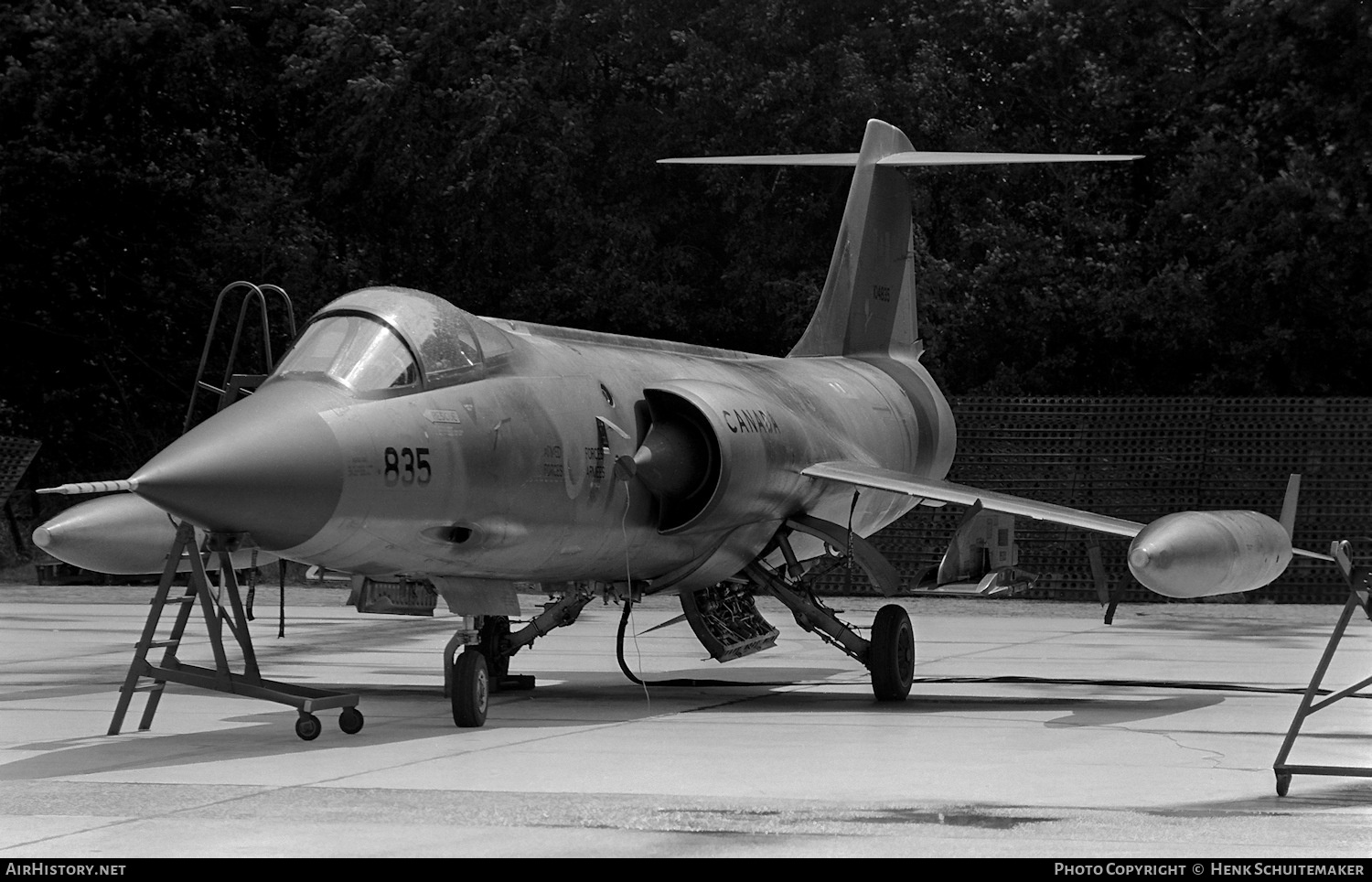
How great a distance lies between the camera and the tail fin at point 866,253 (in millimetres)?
16797

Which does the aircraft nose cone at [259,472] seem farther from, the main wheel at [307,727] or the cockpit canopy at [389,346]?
the main wheel at [307,727]

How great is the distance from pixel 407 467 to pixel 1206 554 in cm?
470

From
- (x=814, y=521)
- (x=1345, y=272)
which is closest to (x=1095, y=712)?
(x=814, y=521)

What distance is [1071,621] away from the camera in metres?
21.9

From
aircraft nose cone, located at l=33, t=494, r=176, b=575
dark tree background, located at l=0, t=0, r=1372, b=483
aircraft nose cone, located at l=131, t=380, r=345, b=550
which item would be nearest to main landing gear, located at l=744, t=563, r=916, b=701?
aircraft nose cone, located at l=33, t=494, r=176, b=575

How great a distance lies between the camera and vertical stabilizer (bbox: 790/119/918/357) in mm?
16812

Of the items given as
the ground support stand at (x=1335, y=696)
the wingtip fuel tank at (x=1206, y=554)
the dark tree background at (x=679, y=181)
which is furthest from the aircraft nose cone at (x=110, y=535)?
the dark tree background at (x=679, y=181)

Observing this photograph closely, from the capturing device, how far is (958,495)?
12570 mm

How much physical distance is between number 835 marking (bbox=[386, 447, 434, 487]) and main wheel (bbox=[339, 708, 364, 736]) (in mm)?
1477

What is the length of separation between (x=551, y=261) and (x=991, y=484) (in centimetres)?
1108

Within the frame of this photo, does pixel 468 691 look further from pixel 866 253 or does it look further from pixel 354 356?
pixel 866 253

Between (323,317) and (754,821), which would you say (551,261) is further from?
(754,821)

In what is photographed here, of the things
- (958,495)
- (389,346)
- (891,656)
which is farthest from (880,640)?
(389,346)

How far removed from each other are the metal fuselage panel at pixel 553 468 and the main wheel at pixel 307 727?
88 cm
